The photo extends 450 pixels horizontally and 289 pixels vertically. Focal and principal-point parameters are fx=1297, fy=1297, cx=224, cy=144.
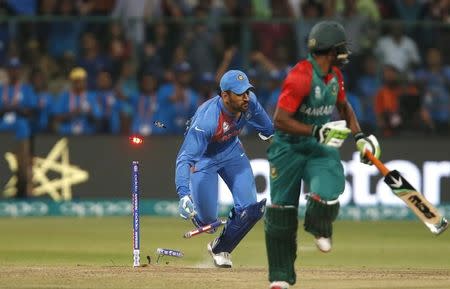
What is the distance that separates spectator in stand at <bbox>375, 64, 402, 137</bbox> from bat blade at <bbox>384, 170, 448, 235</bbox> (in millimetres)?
9615

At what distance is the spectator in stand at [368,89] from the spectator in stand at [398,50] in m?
0.19

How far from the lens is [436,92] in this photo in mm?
18797

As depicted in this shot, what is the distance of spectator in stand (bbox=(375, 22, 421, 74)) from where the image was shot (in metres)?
19.1

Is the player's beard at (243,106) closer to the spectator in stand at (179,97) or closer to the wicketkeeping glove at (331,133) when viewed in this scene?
the wicketkeeping glove at (331,133)

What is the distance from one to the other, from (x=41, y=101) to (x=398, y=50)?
209 inches

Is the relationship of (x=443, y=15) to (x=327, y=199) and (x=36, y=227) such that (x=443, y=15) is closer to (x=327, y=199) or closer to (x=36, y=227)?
(x=36, y=227)

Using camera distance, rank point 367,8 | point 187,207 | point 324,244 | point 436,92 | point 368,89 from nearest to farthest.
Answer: point 324,244, point 187,207, point 436,92, point 368,89, point 367,8

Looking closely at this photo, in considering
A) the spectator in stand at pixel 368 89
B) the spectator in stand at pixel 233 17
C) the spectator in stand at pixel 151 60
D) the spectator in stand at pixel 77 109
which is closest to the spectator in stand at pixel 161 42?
the spectator in stand at pixel 151 60

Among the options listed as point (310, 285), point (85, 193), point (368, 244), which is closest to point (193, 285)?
point (310, 285)

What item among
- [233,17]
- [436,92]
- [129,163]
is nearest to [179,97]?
[129,163]

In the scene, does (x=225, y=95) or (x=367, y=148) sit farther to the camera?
(x=225, y=95)

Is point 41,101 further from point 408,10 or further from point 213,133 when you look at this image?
point 213,133

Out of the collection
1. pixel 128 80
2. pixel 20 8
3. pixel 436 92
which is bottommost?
pixel 436 92

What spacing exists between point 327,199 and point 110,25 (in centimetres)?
1076
